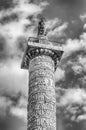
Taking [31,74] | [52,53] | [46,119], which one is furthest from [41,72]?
[46,119]

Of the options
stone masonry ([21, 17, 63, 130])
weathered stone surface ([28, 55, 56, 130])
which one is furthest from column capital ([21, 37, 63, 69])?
weathered stone surface ([28, 55, 56, 130])

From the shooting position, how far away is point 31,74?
1001cm

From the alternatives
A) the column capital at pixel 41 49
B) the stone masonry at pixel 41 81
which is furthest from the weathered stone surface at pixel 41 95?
the column capital at pixel 41 49

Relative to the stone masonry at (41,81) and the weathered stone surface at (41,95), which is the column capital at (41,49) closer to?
the stone masonry at (41,81)

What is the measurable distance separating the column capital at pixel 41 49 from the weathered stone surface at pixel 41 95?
0.18 meters

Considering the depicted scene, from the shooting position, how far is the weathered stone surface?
29.3 ft

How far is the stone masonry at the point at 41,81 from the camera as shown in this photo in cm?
897

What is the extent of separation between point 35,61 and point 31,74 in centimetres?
51

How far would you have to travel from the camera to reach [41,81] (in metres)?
9.61

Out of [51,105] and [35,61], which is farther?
[35,61]

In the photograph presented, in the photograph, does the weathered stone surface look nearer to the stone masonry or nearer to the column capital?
the stone masonry

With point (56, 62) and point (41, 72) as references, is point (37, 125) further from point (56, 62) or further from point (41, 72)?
point (56, 62)

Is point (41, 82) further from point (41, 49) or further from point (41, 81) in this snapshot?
point (41, 49)

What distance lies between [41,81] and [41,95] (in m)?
0.53
